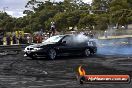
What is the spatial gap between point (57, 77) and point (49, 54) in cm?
807

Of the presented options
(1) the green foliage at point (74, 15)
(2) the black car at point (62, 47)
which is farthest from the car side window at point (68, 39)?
(1) the green foliage at point (74, 15)

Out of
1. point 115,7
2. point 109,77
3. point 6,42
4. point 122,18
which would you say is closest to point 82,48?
point 109,77

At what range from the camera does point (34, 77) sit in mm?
12539

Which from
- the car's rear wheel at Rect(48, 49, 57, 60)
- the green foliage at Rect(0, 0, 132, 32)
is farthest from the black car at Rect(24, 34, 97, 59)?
the green foliage at Rect(0, 0, 132, 32)

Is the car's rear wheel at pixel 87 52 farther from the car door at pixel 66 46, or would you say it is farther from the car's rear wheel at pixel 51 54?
the car's rear wheel at pixel 51 54

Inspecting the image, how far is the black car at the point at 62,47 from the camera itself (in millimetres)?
20391

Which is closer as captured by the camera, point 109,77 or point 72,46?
point 109,77

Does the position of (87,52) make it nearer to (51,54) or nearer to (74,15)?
(51,54)

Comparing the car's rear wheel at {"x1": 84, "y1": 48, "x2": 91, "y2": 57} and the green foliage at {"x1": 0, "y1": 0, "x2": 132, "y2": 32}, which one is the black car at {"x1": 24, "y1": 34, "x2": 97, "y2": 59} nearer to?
the car's rear wheel at {"x1": 84, "y1": 48, "x2": 91, "y2": 57}

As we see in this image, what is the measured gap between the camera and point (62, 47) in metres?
21.1

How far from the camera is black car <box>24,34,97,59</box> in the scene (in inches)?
803

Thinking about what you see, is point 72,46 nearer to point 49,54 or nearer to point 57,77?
point 49,54

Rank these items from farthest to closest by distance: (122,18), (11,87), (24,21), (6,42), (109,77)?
1. (24,21)
2. (122,18)
3. (6,42)
4. (11,87)
5. (109,77)

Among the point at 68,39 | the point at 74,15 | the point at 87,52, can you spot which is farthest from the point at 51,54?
the point at 74,15
